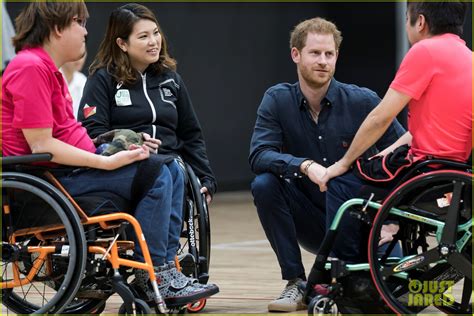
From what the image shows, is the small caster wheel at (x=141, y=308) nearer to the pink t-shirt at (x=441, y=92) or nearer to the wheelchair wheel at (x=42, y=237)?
the wheelchair wheel at (x=42, y=237)

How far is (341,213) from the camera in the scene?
3.09 meters

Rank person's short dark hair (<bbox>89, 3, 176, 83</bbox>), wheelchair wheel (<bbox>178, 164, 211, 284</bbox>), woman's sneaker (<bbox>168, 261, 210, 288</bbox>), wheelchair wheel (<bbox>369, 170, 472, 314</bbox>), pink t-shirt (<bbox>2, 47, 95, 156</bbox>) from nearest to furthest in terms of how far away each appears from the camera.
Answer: wheelchair wheel (<bbox>369, 170, 472, 314</bbox>), pink t-shirt (<bbox>2, 47, 95, 156</bbox>), woman's sneaker (<bbox>168, 261, 210, 288</bbox>), wheelchair wheel (<bbox>178, 164, 211, 284</bbox>), person's short dark hair (<bbox>89, 3, 176, 83</bbox>)

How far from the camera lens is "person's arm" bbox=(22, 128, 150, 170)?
308cm

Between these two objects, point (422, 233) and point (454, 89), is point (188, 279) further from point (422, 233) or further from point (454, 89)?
point (454, 89)

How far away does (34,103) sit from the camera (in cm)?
306

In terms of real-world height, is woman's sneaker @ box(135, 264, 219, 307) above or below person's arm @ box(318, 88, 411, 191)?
below

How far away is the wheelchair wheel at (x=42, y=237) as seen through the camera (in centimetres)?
298

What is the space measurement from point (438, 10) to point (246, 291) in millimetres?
1507

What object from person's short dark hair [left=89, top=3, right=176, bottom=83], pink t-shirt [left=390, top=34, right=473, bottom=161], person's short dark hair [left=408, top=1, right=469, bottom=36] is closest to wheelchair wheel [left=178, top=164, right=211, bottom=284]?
person's short dark hair [left=89, top=3, right=176, bottom=83]

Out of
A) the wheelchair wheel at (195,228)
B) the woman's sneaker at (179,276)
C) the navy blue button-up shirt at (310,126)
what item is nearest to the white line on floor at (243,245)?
the navy blue button-up shirt at (310,126)

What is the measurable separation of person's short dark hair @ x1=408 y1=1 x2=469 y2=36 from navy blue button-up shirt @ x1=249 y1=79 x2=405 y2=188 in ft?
2.10

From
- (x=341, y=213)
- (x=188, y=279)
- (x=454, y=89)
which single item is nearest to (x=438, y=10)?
(x=454, y=89)

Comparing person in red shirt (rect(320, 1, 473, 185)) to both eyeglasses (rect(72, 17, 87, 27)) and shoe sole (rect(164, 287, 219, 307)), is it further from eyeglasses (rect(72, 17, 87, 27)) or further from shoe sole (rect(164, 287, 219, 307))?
eyeglasses (rect(72, 17, 87, 27))

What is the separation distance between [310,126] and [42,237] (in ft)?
Answer: 3.74
